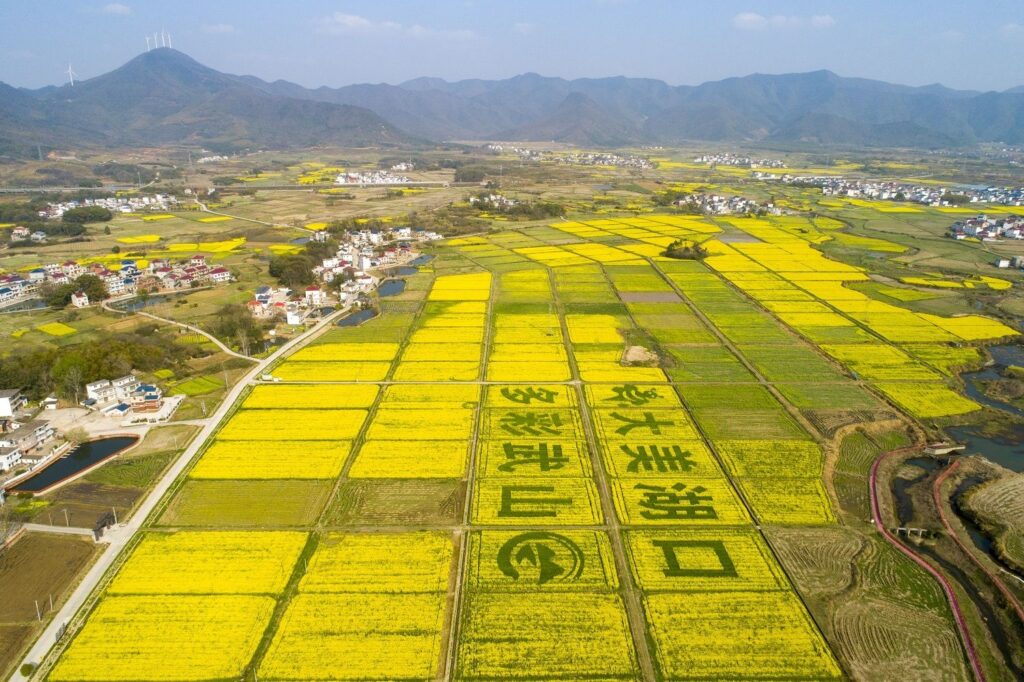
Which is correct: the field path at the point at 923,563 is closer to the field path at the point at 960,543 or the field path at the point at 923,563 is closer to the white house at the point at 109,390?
the field path at the point at 960,543

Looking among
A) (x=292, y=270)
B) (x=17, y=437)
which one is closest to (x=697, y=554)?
(x=17, y=437)

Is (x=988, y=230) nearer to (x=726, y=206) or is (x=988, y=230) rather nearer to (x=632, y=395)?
(x=726, y=206)

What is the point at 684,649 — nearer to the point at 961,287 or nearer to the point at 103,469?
the point at 103,469

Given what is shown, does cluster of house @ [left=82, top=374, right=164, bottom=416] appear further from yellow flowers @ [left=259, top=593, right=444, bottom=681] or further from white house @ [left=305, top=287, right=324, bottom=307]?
white house @ [left=305, top=287, right=324, bottom=307]

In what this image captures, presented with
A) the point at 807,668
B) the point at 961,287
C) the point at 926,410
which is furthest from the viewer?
the point at 961,287

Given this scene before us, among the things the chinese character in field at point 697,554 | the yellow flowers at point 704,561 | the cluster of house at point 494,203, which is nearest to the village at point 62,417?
the yellow flowers at point 704,561

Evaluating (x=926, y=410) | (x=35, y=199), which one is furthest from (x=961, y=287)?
(x=35, y=199)
